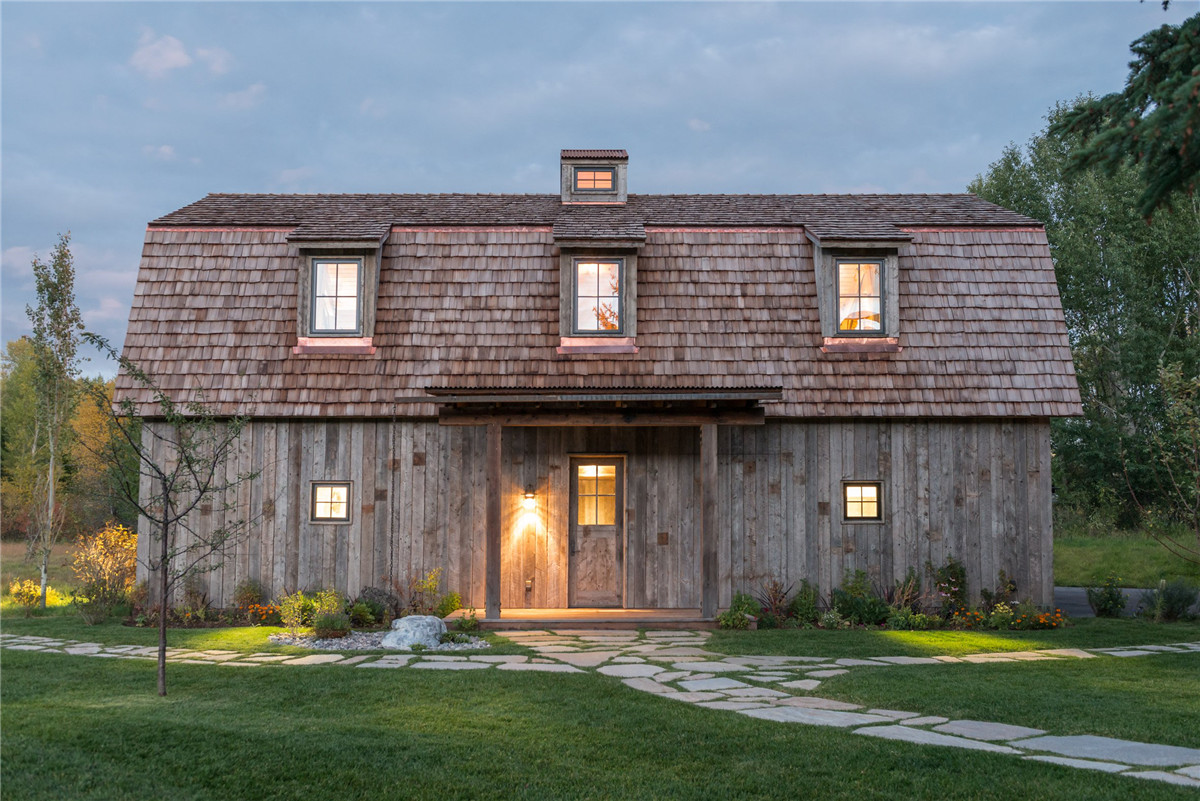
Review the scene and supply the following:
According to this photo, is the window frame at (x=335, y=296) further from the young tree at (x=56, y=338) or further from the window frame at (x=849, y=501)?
the window frame at (x=849, y=501)

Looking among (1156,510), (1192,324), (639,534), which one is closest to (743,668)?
(639,534)

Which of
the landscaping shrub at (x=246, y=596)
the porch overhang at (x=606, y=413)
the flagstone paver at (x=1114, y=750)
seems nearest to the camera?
the flagstone paver at (x=1114, y=750)

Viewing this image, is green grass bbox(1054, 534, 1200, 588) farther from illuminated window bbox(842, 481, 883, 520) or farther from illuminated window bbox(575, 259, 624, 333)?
illuminated window bbox(575, 259, 624, 333)

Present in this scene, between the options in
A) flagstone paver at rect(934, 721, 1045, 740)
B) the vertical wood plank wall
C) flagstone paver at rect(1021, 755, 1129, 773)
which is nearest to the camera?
flagstone paver at rect(1021, 755, 1129, 773)

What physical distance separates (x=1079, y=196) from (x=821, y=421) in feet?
61.7

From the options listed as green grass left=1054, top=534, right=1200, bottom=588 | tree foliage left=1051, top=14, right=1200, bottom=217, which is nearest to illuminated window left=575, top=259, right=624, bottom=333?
tree foliage left=1051, top=14, right=1200, bottom=217

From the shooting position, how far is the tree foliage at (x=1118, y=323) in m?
24.7

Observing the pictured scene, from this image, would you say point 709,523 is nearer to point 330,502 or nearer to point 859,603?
point 859,603

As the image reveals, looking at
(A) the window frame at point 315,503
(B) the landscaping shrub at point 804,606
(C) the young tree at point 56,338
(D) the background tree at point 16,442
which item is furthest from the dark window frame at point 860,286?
(D) the background tree at point 16,442

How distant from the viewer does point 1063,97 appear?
30.2 metres

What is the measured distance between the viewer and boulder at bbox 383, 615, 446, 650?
10062 millimetres

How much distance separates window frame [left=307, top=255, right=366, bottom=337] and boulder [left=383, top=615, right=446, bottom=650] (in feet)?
14.8

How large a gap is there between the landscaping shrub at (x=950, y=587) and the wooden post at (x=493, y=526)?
5.97 meters

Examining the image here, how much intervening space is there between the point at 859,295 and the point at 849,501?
3.00 m
